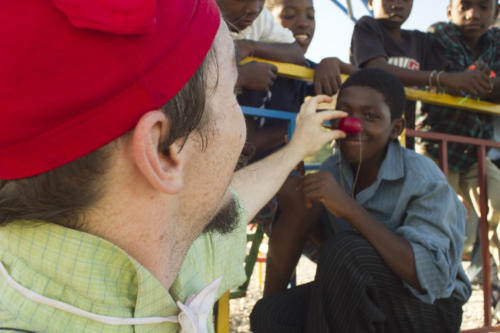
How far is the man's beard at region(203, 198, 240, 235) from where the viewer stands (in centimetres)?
115

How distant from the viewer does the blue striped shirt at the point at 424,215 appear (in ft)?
5.44

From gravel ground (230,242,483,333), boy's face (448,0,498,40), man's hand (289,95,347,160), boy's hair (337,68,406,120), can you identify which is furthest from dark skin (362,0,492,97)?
gravel ground (230,242,483,333)

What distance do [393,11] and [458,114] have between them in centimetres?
97

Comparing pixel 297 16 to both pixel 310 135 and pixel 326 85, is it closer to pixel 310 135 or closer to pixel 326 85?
pixel 326 85

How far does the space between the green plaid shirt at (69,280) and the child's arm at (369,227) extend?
101cm

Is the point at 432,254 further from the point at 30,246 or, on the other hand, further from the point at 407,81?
the point at 407,81

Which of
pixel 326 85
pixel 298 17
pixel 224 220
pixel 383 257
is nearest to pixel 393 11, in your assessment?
pixel 298 17

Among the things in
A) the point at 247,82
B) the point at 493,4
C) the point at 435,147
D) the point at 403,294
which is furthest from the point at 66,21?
the point at 493,4

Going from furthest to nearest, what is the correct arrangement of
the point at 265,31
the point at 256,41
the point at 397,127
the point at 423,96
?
the point at 265,31 → the point at 423,96 → the point at 256,41 → the point at 397,127

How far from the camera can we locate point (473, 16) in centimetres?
351

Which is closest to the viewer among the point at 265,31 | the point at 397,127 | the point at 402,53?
the point at 397,127

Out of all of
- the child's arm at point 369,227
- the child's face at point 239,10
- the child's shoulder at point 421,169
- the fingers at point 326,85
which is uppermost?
the child's face at point 239,10

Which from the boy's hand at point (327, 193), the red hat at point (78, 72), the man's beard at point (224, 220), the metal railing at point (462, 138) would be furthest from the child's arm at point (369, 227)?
the red hat at point (78, 72)

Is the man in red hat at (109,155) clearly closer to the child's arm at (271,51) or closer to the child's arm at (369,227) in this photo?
the child's arm at (369,227)
